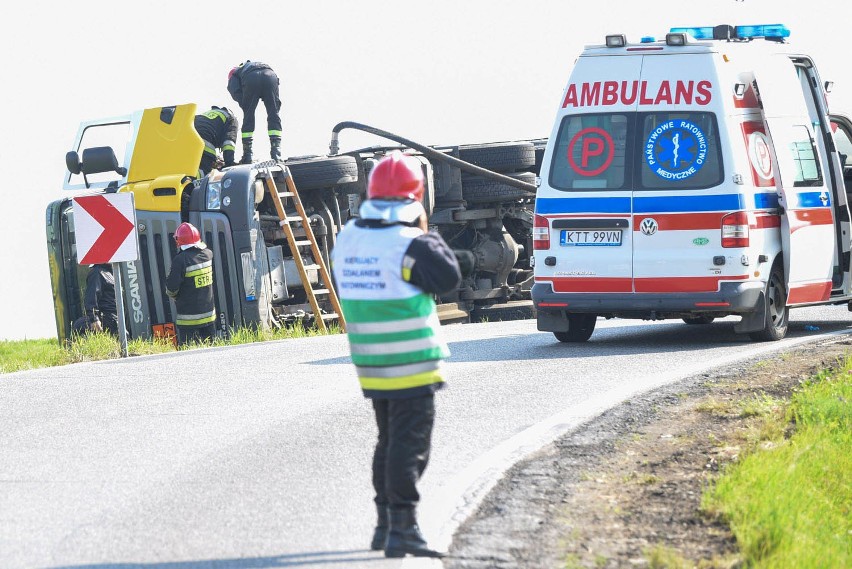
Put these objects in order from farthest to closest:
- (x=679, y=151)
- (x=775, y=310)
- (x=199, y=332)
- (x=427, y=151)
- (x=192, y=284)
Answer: (x=427, y=151)
(x=199, y=332)
(x=192, y=284)
(x=775, y=310)
(x=679, y=151)

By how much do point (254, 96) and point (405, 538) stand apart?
529 inches

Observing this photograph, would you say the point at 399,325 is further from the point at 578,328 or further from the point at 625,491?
the point at 578,328

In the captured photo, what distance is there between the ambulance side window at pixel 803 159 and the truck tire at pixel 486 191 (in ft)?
21.4

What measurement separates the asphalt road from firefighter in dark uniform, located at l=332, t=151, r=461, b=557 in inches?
12.2

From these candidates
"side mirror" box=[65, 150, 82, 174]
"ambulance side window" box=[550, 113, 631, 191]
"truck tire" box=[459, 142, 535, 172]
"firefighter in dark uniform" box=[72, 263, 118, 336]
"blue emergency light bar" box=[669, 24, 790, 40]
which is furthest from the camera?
"truck tire" box=[459, 142, 535, 172]

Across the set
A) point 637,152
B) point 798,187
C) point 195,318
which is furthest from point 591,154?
point 195,318

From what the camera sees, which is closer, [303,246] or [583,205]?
[583,205]

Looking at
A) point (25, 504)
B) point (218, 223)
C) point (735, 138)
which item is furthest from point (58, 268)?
point (25, 504)

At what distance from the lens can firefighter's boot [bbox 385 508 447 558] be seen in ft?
18.8

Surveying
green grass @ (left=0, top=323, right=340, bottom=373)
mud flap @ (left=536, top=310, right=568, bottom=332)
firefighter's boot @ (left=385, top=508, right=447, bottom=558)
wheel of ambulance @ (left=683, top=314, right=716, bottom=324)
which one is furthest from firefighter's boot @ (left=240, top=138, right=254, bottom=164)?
firefighter's boot @ (left=385, top=508, right=447, bottom=558)

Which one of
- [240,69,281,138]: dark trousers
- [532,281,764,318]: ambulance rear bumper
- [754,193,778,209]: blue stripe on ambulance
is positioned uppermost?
[240,69,281,138]: dark trousers

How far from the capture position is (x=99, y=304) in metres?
18.0

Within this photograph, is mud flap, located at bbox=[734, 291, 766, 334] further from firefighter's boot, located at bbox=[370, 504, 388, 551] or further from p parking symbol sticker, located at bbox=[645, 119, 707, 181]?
firefighter's boot, located at bbox=[370, 504, 388, 551]

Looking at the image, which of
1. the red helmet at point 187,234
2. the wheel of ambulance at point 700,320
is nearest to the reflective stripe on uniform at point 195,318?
the red helmet at point 187,234
